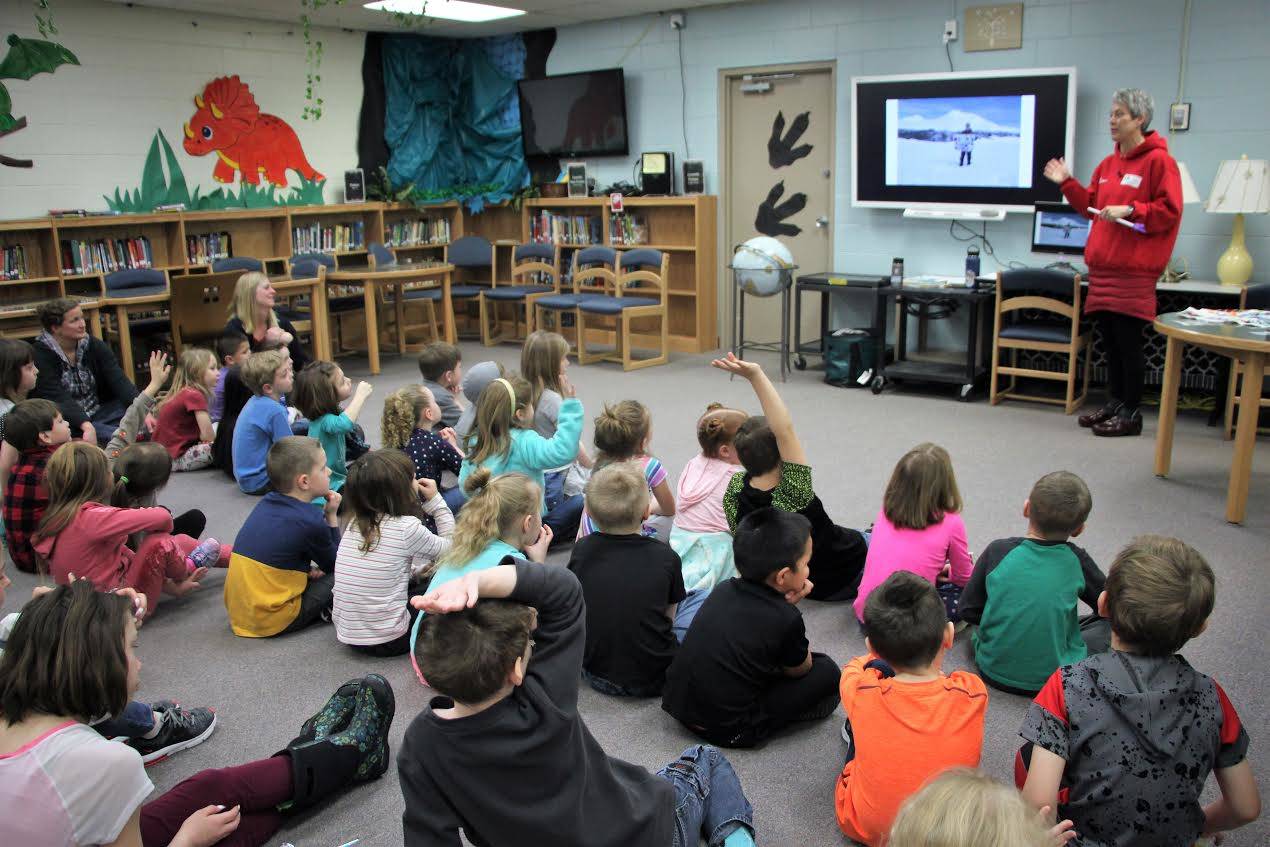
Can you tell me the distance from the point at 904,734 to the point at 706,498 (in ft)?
4.59

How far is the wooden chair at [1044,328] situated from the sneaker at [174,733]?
481cm

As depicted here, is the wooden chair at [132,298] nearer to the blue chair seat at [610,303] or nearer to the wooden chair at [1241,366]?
the blue chair seat at [610,303]

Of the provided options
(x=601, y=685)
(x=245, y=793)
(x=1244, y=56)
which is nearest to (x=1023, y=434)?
(x=1244, y=56)

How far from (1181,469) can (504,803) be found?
420 centimetres

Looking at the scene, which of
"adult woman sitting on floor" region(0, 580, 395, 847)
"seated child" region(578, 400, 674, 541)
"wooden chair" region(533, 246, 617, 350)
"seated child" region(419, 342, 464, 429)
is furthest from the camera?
"wooden chair" region(533, 246, 617, 350)

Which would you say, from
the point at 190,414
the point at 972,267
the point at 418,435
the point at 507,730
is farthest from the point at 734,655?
the point at 972,267

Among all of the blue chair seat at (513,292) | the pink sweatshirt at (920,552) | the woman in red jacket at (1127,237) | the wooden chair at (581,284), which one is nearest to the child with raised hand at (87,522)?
the pink sweatshirt at (920,552)

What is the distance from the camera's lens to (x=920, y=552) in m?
2.94

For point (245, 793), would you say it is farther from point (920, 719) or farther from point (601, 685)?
point (920, 719)

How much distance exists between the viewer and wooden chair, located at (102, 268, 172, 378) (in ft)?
21.2

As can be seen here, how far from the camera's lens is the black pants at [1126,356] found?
542cm

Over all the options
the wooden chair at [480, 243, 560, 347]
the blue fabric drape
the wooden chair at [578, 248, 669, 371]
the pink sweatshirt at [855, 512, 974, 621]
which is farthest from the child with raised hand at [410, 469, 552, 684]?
the blue fabric drape

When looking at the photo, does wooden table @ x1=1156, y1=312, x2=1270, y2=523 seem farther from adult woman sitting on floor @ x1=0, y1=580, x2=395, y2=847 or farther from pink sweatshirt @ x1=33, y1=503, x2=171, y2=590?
pink sweatshirt @ x1=33, y1=503, x2=171, y2=590

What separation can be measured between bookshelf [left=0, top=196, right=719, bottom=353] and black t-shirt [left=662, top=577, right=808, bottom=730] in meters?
5.22
